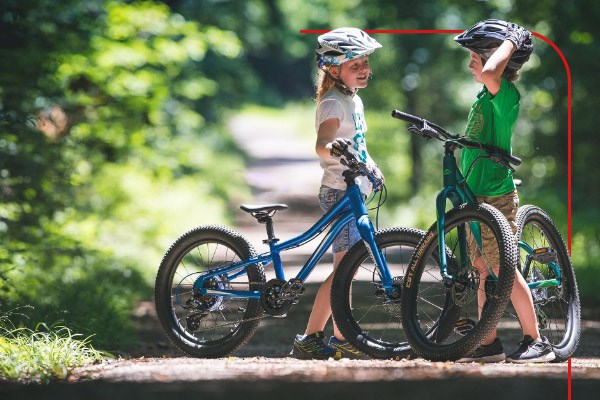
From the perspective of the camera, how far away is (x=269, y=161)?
1372 inches

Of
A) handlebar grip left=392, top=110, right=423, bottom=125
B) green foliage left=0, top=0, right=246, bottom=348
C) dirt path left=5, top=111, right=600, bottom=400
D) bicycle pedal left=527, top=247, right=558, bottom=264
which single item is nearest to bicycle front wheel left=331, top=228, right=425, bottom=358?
dirt path left=5, top=111, right=600, bottom=400

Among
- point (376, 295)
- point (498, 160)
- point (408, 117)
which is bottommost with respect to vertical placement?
point (376, 295)

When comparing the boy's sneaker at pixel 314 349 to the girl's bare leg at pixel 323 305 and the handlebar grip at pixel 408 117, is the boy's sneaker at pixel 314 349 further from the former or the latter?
the handlebar grip at pixel 408 117

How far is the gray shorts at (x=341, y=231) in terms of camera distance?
618 cm

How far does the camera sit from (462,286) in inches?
225

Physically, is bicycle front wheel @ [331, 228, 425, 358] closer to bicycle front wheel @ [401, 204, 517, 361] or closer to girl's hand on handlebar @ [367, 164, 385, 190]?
bicycle front wheel @ [401, 204, 517, 361]

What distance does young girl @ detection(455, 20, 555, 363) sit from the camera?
594cm

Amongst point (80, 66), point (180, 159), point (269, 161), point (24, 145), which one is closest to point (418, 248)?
point (24, 145)

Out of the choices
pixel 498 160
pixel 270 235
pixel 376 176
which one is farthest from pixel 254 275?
pixel 498 160

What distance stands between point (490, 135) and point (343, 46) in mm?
1011

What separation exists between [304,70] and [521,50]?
175ft

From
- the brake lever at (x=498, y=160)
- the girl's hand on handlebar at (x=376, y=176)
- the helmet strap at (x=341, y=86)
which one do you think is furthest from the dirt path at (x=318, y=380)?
the helmet strap at (x=341, y=86)

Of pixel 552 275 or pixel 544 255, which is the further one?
pixel 552 275

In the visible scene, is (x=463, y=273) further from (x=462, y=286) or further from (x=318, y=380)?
(x=318, y=380)
